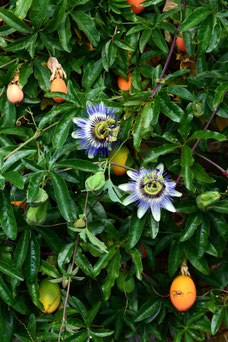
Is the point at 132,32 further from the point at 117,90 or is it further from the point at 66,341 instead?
the point at 66,341

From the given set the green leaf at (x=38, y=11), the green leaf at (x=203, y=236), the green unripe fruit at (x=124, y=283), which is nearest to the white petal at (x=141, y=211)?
the green leaf at (x=203, y=236)

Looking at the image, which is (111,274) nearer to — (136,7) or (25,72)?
(25,72)

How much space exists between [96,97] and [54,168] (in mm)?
288

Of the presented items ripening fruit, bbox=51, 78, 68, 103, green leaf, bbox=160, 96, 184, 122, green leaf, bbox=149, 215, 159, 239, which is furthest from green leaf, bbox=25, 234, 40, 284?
green leaf, bbox=160, 96, 184, 122

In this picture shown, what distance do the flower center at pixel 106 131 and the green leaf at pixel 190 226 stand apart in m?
0.35

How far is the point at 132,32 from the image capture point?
1540mm

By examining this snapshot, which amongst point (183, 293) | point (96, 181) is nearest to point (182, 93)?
point (96, 181)

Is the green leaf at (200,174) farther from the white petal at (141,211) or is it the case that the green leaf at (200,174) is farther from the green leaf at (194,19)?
the green leaf at (194,19)

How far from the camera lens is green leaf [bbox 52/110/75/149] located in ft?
4.45

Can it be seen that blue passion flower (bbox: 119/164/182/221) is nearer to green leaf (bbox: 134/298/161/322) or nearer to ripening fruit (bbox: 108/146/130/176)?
ripening fruit (bbox: 108/146/130/176)

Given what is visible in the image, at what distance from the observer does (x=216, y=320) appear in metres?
1.56

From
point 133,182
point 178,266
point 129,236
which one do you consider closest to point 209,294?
point 178,266

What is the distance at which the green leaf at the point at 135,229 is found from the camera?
1.37m

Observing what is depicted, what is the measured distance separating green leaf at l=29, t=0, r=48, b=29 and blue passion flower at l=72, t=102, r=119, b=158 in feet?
1.19
